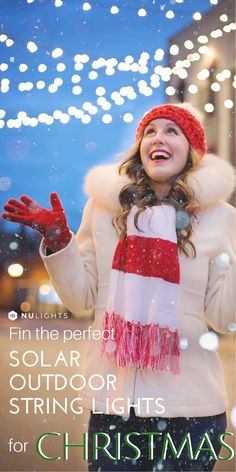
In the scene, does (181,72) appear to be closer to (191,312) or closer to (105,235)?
(105,235)

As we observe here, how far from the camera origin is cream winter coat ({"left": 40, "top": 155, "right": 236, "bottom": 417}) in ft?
4.37

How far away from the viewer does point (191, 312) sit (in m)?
1.37

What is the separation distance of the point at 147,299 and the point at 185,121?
1.35ft

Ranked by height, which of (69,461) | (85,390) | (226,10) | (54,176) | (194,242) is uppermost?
(226,10)

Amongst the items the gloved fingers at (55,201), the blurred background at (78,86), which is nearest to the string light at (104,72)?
the blurred background at (78,86)

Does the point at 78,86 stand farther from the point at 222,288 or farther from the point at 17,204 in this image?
the point at 222,288

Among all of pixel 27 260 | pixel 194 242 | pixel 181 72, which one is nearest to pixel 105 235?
pixel 194 242

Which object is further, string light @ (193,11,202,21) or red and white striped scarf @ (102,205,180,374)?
string light @ (193,11,202,21)

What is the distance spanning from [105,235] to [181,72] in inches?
25.0

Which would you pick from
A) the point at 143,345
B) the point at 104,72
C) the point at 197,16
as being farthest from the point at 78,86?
the point at 143,345

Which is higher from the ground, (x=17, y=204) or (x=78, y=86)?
(x=78, y=86)

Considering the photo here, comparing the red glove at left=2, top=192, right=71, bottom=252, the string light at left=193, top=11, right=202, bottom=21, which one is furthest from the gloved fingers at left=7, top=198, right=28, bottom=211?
the string light at left=193, top=11, right=202, bottom=21

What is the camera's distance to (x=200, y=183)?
1385 mm

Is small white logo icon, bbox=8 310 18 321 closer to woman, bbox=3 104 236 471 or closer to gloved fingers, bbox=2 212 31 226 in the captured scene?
woman, bbox=3 104 236 471
